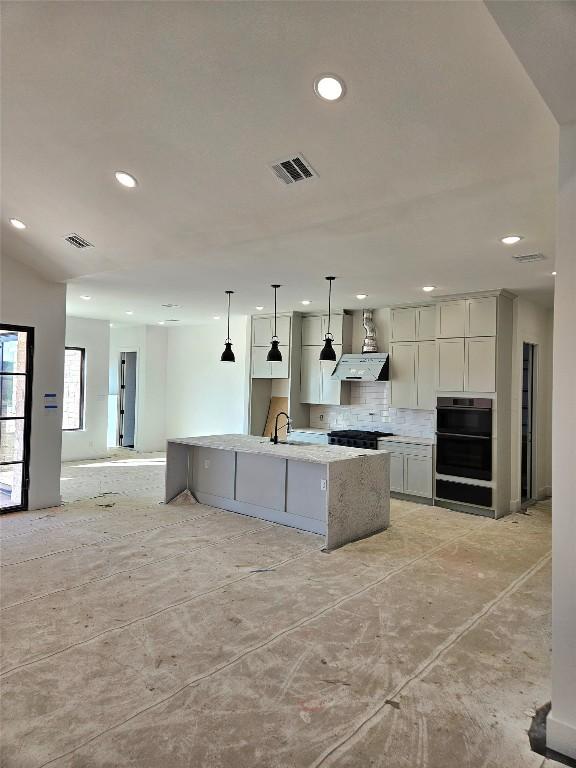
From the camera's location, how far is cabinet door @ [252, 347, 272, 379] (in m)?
8.71

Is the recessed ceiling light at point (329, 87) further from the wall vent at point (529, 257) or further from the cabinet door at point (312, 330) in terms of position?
the cabinet door at point (312, 330)

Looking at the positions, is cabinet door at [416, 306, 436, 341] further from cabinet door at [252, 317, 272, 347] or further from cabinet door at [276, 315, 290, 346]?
cabinet door at [252, 317, 272, 347]

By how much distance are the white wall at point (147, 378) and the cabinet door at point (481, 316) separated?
696 cm

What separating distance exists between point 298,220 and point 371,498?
2903mm

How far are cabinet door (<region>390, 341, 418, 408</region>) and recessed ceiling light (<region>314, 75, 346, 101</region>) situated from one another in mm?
4833

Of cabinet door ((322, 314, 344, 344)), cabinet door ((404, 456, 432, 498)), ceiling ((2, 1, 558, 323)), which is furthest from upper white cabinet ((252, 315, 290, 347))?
ceiling ((2, 1, 558, 323))

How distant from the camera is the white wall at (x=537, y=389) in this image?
21.2ft

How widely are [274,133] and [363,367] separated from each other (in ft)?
15.7

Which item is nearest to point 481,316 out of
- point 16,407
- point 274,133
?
point 274,133

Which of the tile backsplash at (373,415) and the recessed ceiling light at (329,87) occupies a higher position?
the recessed ceiling light at (329,87)

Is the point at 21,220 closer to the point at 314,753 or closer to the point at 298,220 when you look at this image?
the point at 298,220

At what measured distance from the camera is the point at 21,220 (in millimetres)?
4887

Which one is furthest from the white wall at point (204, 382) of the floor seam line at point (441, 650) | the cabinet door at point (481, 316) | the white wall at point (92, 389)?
the floor seam line at point (441, 650)

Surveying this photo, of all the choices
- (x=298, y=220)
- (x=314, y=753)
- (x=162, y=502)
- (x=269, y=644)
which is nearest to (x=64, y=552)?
(x=162, y=502)
